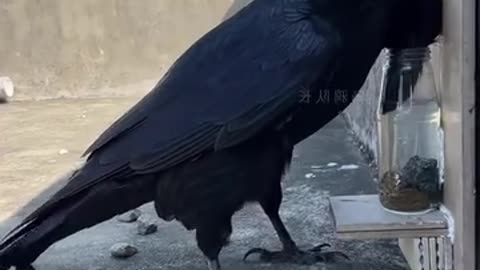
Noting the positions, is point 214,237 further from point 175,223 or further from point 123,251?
point 175,223

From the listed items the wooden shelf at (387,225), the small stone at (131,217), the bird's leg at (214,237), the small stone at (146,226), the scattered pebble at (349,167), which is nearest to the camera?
the wooden shelf at (387,225)

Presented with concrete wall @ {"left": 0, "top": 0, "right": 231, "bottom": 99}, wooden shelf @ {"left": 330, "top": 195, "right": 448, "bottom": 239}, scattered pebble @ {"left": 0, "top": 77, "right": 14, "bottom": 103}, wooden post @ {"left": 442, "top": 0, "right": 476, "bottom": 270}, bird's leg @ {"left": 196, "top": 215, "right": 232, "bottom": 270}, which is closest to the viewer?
wooden post @ {"left": 442, "top": 0, "right": 476, "bottom": 270}

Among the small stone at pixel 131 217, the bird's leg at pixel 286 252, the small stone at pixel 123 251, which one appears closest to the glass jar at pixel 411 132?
the bird's leg at pixel 286 252

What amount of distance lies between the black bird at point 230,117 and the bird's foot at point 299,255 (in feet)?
0.59

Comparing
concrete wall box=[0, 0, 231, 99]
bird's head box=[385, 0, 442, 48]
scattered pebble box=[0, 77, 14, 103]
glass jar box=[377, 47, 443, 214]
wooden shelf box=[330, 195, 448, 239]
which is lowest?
wooden shelf box=[330, 195, 448, 239]

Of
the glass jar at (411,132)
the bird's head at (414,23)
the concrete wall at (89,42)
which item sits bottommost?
the glass jar at (411,132)

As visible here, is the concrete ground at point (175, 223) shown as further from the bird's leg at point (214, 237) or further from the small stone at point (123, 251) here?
the bird's leg at point (214, 237)

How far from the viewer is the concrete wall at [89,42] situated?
577 cm

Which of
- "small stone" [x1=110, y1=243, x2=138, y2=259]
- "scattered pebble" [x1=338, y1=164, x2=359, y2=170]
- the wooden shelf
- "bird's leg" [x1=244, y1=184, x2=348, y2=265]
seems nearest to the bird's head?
the wooden shelf

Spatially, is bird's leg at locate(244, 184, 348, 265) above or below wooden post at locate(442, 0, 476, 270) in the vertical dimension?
below

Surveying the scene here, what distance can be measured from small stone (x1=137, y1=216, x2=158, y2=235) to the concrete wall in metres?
3.11

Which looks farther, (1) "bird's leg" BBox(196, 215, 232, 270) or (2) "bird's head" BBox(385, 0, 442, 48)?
(1) "bird's leg" BBox(196, 215, 232, 270)

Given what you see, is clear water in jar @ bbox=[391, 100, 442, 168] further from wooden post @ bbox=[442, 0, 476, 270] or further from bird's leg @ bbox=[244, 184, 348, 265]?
Answer: bird's leg @ bbox=[244, 184, 348, 265]

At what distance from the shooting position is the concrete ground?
2.32 metres
